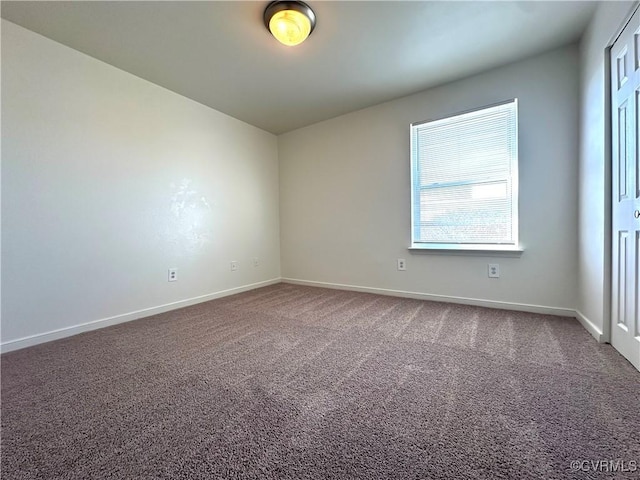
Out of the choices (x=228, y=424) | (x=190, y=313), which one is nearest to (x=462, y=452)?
(x=228, y=424)

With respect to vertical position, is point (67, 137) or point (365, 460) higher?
point (67, 137)

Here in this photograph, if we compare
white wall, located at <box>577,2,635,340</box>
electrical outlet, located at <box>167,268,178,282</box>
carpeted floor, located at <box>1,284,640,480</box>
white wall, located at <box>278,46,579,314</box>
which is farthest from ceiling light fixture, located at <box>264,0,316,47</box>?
electrical outlet, located at <box>167,268,178,282</box>

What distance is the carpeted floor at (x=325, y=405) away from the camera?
92cm

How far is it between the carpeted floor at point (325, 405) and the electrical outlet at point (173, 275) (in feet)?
2.51

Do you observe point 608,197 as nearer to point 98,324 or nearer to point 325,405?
point 325,405

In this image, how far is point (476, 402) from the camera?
1.22m

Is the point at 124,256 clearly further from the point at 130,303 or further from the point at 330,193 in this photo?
the point at 330,193

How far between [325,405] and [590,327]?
2130 millimetres

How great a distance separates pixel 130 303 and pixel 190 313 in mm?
542

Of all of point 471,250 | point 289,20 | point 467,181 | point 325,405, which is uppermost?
point 289,20

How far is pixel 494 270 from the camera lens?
263 centimetres
